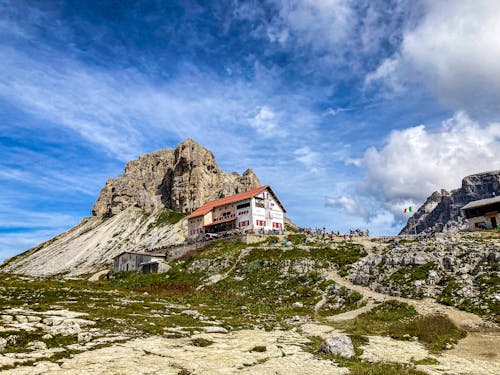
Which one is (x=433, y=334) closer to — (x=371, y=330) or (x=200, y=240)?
(x=371, y=330)

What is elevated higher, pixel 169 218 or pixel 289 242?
pixel 169 218

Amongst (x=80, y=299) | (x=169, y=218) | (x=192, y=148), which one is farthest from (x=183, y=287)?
(x=192, y=148)

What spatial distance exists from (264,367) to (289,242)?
62417 millimetres

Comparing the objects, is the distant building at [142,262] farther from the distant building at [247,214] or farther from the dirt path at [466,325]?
the dirt path at [466,325]

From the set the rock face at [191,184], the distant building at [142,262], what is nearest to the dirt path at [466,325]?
the distant building at [142,262]

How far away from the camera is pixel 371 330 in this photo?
29391 millimetres

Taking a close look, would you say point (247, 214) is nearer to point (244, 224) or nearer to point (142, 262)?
point (244, 224)

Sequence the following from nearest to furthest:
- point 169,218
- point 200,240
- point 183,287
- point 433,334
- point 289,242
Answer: point 433,334, point 183,287, point 289,242, point 200,240, point 169,218

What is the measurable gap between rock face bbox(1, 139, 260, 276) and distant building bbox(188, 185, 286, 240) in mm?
25311

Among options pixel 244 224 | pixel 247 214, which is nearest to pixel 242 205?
pixel 247 214

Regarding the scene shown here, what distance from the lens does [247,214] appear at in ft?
325

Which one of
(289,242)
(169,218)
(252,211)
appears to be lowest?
(289,242)

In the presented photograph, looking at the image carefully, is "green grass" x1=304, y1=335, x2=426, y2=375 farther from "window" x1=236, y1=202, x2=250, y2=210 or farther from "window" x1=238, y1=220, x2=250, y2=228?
"window" x1=236, y1=202, x2=250, y2=210

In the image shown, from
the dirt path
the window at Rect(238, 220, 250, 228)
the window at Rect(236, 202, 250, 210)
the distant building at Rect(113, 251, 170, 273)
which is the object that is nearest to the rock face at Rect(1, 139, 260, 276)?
the distant building at Rect(113, 251, 170, 273)
